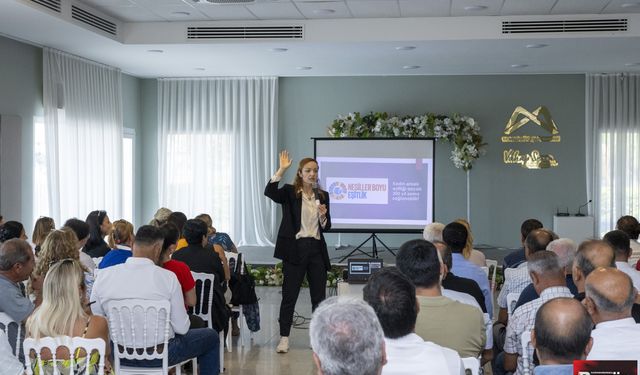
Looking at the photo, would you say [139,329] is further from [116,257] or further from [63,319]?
[116,257]

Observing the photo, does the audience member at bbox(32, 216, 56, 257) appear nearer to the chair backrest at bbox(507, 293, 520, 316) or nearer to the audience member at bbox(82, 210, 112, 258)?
the audience member at bbox(82, 210, 112, 258)

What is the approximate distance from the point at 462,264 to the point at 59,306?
2.58 meters

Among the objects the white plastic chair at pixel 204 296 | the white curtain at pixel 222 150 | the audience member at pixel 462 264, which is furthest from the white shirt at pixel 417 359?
the white curtain at pixel 222 150

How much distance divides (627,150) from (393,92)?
153 inches

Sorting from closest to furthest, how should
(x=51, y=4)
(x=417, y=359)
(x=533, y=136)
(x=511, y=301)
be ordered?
(x=417, y=359) < (x=511, y=301) < (x=51, y=4) < (x=533, y=136)

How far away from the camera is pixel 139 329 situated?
4215 millimetres

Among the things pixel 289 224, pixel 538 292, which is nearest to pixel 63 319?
pixel 538 292

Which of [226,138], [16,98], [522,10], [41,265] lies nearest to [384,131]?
[226,138]

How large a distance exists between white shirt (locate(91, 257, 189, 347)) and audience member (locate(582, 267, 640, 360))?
2195mm

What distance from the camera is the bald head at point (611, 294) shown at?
9.95ft

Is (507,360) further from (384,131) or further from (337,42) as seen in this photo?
(384,131)

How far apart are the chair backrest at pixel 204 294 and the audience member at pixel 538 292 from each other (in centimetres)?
228

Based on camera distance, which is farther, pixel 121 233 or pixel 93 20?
pixel 93 20

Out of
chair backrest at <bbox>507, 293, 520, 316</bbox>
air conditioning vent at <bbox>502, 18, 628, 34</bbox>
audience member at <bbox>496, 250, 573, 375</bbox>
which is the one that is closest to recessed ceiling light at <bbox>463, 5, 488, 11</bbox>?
air conditioning vent at <bbox>502, 18, 628, 34</bbox>
